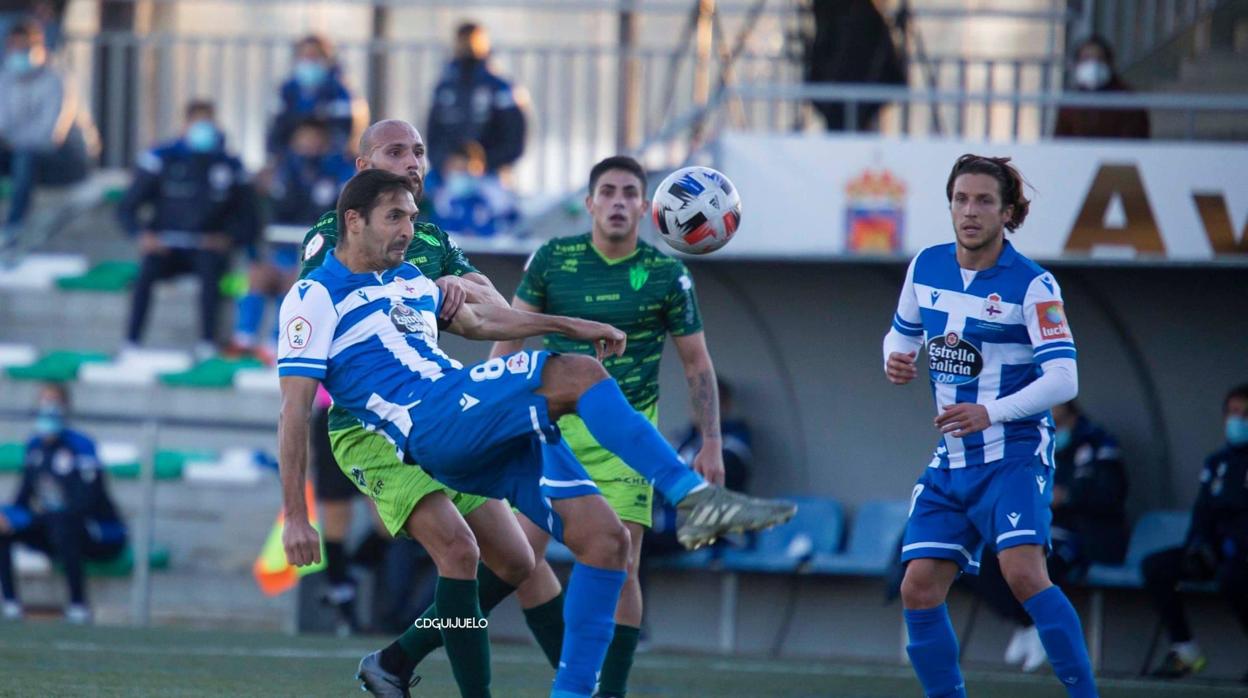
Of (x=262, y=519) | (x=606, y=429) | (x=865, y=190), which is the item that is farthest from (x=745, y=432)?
(x=606, y=429)

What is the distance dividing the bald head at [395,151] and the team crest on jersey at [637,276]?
1.10 metres

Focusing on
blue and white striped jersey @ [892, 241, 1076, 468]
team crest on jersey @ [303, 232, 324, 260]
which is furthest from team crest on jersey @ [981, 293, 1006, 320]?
team crest on jersey @ [303, 232, 324, 260]

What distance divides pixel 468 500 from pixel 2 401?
8685mm

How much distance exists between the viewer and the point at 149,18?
17.7m

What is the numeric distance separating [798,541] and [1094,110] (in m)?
3.35

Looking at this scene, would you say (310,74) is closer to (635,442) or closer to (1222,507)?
(1222,507)

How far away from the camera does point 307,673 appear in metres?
7.95

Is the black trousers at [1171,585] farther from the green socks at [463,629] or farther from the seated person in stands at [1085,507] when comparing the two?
the green socks at [463,629]

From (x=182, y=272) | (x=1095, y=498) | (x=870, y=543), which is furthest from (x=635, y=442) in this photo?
(x=182, y=272)

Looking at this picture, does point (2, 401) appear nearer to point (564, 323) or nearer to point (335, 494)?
point (335, 494)

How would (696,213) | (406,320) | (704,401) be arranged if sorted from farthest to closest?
(704,401) → (696,213) → (406,320)

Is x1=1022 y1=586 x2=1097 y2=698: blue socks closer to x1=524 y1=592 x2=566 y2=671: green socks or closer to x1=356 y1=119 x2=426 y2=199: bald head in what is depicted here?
x1=524 y1=592 x2=566 y2=671: green socks

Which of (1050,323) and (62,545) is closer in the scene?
(1050,323)

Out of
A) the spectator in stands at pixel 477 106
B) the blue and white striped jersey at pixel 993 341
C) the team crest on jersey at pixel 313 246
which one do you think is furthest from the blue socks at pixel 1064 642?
the spectator in stands at pixel 477 106
